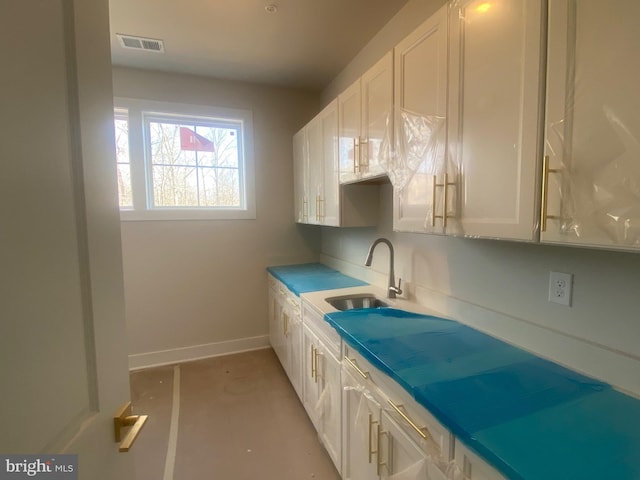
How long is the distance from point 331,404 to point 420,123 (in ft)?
5.05

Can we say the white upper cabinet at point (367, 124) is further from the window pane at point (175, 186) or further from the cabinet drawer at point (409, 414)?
the window pane at point (175, 186)

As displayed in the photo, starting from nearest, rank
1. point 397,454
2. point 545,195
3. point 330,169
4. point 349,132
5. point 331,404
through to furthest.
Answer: point 545,195 < point 397,454 < point 331,404 < point 349,132 < point 330,169

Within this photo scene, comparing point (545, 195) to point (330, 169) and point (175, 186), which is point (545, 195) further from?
point (175, 186)

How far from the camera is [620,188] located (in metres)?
0.74

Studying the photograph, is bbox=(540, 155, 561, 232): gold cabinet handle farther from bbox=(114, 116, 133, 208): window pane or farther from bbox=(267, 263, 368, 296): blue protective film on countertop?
bbox=(114, 116, 133, 208): window pane

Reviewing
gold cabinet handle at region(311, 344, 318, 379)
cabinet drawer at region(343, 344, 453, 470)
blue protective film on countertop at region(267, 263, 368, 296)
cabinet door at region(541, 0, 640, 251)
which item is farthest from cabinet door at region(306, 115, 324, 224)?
cabinet door at region(541, 0, 640, 251)

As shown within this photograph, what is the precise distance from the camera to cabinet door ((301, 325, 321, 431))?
194cm

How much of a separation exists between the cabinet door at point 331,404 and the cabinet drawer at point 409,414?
327 mm

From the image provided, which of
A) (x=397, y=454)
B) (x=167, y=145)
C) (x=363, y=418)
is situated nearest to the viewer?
(x=397, y=454)

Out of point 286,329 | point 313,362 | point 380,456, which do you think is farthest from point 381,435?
point 286,329

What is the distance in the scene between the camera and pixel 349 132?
204cm

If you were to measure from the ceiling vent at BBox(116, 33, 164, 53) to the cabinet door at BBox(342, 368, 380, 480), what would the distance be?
107 inches

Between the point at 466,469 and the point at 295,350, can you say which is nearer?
the point at 466,469

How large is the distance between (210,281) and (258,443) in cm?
167
